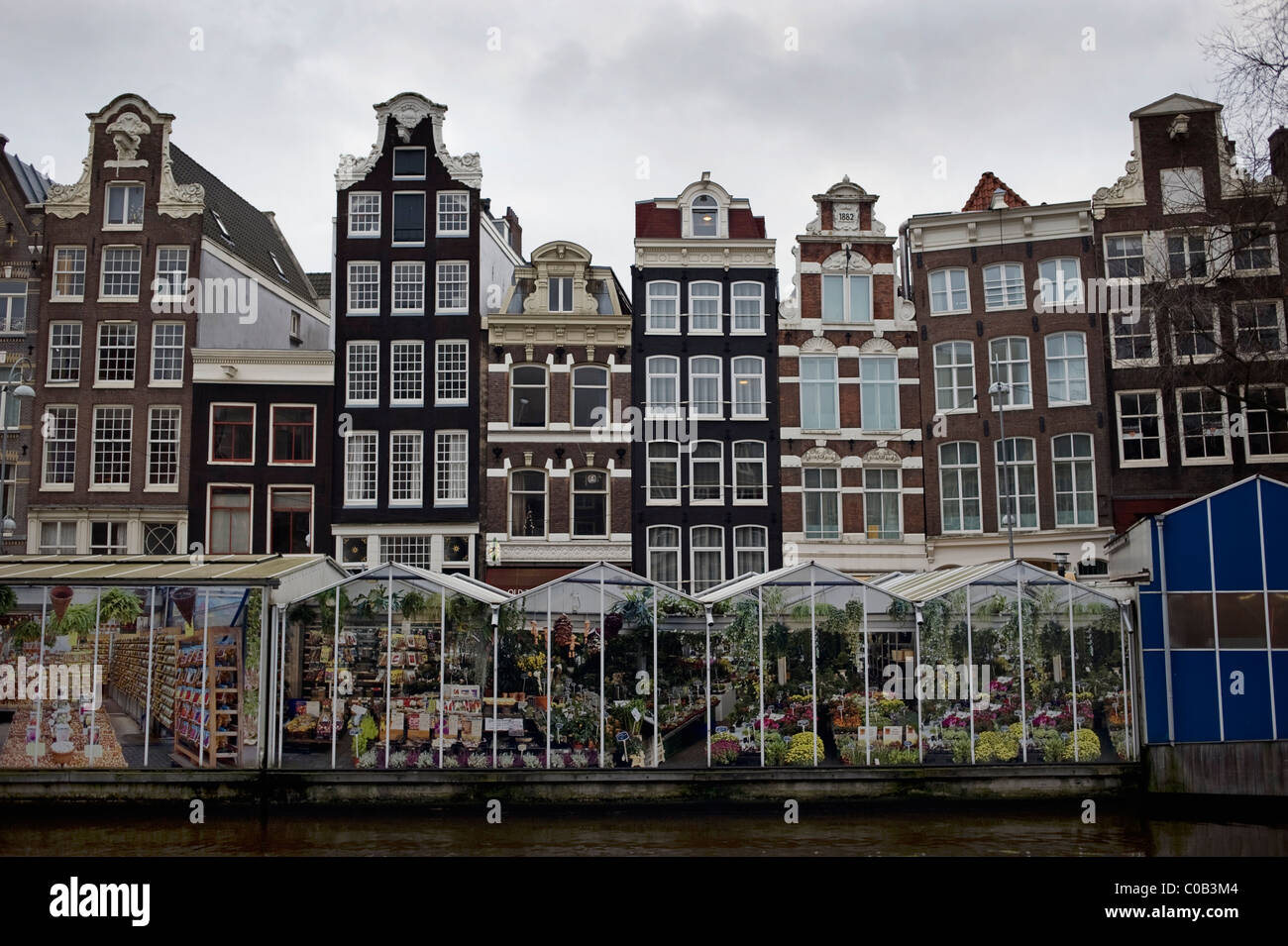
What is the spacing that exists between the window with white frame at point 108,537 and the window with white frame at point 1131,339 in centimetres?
2727

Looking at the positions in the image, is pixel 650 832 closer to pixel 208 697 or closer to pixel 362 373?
pixel 208 697

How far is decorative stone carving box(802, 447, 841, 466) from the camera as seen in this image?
36.8 metres

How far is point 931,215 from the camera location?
37094 millimetres

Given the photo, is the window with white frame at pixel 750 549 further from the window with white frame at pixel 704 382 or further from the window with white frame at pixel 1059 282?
the window with white frame at pixel 1059 282

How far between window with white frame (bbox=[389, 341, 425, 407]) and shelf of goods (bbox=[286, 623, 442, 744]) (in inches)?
610

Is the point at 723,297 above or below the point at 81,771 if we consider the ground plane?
above

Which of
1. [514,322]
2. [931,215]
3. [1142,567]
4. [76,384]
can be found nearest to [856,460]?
[931,215]

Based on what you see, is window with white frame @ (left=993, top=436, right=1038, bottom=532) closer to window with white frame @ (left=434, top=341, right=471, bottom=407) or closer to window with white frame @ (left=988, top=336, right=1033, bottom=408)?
window with white frame @ (left=988, top=336, right=1033, bottom=408)

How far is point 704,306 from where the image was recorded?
37.5 metres

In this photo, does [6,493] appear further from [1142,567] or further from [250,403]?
[1142,567]

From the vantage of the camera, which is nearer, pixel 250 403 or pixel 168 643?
pixel 168 643

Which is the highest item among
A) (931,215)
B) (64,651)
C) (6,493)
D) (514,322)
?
(931,215)

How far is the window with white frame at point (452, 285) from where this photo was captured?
3747cm

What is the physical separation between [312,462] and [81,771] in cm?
1617
